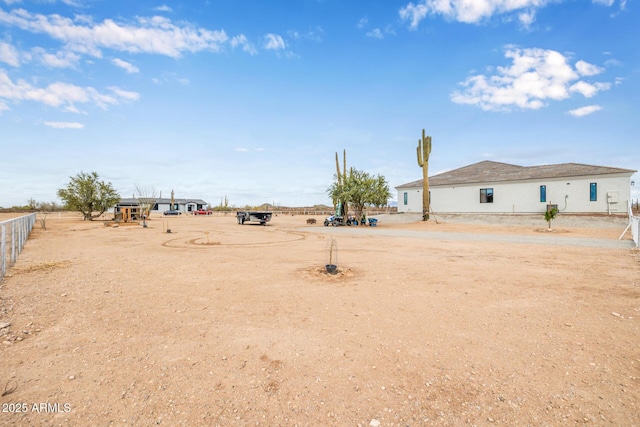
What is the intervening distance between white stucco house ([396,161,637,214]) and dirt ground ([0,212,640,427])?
69.9ft

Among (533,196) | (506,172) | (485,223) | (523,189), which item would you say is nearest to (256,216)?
(485,223)

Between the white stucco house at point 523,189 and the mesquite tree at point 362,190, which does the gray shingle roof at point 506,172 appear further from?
the mesquite tree at point 362,190

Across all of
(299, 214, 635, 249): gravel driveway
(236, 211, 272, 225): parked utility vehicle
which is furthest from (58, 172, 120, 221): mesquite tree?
(299, 214, 635, 249): gravel driveway

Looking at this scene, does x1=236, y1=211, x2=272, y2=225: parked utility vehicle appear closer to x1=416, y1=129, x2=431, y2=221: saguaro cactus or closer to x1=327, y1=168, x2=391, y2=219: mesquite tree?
x1=327, y1=168, x2=391, y2=219: mesquite tree

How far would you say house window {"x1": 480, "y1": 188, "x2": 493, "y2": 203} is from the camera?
91.8 ft

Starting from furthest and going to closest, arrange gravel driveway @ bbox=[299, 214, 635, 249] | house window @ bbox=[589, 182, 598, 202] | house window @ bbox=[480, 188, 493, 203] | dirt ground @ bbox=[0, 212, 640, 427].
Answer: house window @ bbox=[480, 188, 493, 203] < house window @ bbox=[589, 182, 598, 202] < gravel driveway @ bbox=[299, 214, 635, 249] < dirt ground @ bbox=[0, 212, 640, 427]

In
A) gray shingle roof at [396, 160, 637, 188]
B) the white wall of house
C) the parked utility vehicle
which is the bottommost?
the parked utility vehicle

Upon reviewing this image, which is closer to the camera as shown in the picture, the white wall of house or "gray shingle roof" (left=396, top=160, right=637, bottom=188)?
the white wall of house

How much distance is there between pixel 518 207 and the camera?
26.4m

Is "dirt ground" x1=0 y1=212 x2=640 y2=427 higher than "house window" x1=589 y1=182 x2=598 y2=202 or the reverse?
the reverse

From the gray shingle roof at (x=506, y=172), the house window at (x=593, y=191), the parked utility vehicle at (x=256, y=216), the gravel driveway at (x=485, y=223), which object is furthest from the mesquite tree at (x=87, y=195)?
the house window at (x=593, y=191)

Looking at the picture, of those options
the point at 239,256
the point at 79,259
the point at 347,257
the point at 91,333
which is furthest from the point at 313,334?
the point at 79,259

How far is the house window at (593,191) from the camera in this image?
2295cm

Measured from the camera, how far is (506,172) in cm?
2869
